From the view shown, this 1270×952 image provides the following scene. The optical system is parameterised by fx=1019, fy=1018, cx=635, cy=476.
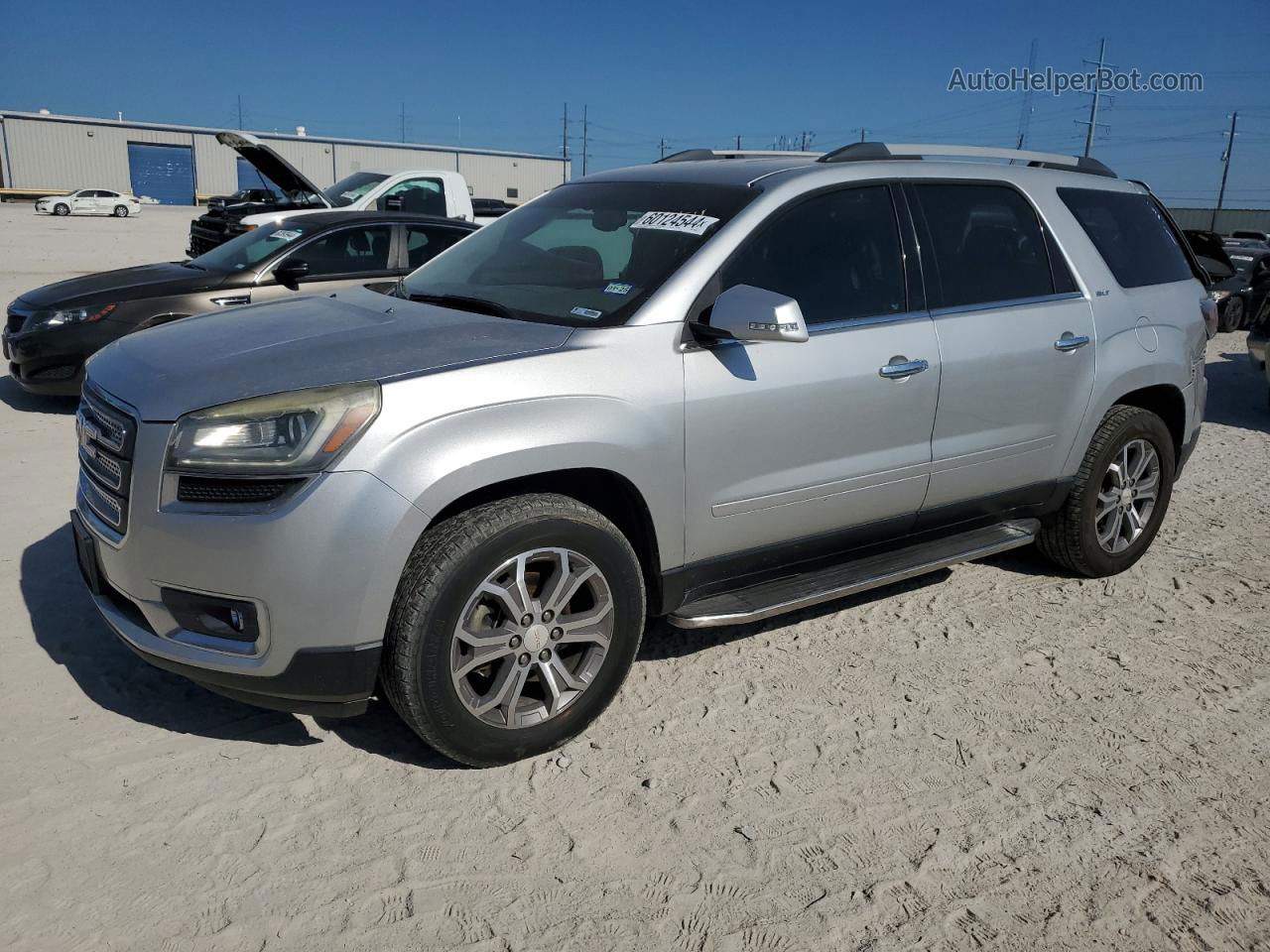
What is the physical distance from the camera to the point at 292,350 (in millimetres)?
3131

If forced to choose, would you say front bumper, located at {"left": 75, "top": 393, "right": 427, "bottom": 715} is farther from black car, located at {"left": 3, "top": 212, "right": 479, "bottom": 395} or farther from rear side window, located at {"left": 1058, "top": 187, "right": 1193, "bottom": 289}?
black car, located at {"left": 3, "top": 212, "right": 479, "bottom": 395}

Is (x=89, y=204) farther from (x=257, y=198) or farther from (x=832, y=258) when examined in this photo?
(x=832, y=258)

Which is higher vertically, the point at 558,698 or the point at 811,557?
the point at 811,557

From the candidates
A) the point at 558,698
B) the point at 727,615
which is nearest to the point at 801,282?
the point at 727,615

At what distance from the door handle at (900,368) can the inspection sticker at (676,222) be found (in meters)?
0.83

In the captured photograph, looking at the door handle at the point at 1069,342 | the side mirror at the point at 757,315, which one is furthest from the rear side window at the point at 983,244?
the side mirror at the point at 757,315

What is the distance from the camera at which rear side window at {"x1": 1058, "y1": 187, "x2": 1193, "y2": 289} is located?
4.68 m

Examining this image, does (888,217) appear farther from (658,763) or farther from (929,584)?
(658,763)

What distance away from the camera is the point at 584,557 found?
3.17 m

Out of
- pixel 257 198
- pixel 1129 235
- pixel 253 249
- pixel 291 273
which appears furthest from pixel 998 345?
pixel 257 198

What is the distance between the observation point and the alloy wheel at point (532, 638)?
9.99 feet

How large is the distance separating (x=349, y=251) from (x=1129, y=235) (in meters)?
5.92

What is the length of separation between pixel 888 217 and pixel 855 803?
87.2 inches

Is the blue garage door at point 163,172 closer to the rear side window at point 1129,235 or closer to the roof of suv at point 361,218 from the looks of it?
the roof of suv at point 361,218
